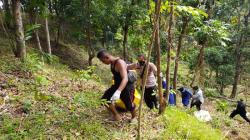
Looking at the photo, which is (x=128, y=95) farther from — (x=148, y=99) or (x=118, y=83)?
(x=148, y=99)

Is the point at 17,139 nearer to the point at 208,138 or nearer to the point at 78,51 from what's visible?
the point at 208,138

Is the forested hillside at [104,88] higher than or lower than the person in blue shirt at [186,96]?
higher

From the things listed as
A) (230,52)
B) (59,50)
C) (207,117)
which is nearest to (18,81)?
(207,117)

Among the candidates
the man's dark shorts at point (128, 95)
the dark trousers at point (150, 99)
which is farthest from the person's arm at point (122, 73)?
the dark trousers at point (150, 99)

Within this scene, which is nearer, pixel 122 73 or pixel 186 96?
pixel 122 73

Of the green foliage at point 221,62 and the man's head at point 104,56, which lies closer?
the man's head at point 104,56

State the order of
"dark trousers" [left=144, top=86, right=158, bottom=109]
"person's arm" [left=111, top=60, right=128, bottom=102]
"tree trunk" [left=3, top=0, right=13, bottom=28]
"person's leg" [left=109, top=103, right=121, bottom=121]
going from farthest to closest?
"tree trunk" [left=3, top=0, right=13, bottom=28] → "dark trousers" [left=144, top=86, right=158, bottom=109] → "person's leg" [left=109, top=103, right=121, bottom=121] → "person's arm" [left=111, top=60, right=128, bottom=102]

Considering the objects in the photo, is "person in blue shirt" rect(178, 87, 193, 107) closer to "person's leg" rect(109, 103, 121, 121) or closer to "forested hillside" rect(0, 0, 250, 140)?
"forested hillside" rect(0, 0, 250, 140)

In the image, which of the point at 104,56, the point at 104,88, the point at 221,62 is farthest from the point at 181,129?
the point at 221,62

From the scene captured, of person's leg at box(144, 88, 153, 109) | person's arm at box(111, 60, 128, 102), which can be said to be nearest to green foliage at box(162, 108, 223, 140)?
person's leg at box(144, 88, 153, 109)

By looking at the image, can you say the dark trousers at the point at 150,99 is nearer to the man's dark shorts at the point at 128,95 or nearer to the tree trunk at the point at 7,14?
the man's dark shorts at the point at 128,95

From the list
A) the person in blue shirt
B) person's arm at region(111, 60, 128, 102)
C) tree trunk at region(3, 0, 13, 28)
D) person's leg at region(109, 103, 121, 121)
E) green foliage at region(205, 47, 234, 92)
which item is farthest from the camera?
green foliage at region(205, 47, 234, 92)

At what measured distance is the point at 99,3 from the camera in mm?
16047

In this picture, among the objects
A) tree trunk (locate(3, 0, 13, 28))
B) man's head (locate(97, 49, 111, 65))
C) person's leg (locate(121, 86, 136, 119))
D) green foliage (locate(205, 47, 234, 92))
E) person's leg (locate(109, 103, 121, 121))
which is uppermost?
tree trunk (locate(3, 0, 13, 28))
